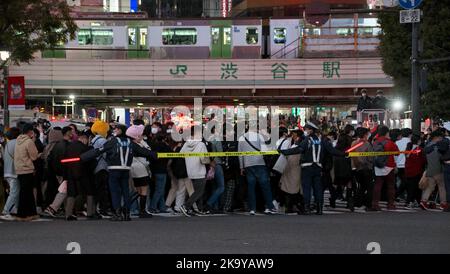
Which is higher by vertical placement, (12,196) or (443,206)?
(12,196)

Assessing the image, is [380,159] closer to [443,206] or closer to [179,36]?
[443,206]

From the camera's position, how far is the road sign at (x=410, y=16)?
22.7 metres

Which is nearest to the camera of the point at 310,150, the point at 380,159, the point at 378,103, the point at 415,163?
the point at 310,150

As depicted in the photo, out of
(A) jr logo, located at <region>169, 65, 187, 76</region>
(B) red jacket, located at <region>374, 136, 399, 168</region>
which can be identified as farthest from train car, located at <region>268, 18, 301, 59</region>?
(B) red jacket, located at <region>374, 136, 399, 168</region>

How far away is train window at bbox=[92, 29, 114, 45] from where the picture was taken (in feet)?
148

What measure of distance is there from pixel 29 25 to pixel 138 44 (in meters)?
23.1

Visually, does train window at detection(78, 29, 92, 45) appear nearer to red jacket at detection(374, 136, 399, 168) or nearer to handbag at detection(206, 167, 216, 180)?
handbag at detection(206, 167, 216, 180)

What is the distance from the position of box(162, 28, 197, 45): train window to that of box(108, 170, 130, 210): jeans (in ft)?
104

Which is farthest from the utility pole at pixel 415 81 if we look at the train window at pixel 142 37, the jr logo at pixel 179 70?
the jr logo at pixel 179 70

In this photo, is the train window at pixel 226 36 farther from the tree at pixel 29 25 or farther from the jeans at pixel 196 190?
the jeans at pixel 196 190

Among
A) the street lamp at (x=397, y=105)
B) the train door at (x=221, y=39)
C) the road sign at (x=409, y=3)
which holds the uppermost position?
the train door at (x=221, y=39)

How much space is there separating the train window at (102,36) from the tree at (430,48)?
21.3 meters

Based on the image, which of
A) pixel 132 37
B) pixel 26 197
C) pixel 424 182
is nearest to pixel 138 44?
pixel 132 37

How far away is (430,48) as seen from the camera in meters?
26.5
